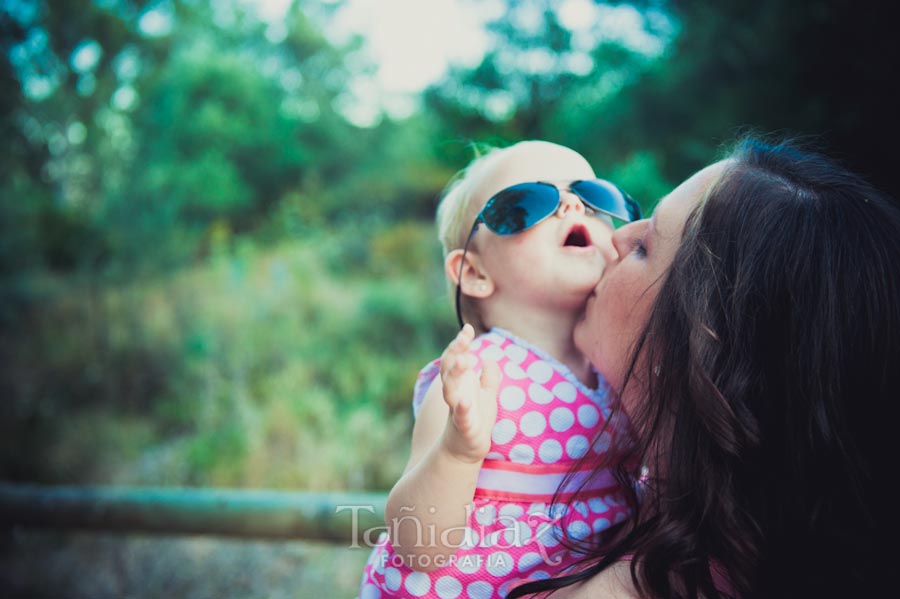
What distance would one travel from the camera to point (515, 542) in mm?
1124

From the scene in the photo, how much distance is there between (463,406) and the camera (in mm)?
992

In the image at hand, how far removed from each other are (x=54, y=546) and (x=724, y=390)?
4.82 m

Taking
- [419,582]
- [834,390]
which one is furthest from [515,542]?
[834,390]

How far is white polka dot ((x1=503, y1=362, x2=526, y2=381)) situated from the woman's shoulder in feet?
1.29

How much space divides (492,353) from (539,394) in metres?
0.14

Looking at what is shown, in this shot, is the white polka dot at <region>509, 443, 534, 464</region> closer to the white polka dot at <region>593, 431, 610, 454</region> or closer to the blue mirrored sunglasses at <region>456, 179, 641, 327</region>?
the white polka dot at <region>593, 431, 610, 454</region>

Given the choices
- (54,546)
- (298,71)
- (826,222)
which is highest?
(298,71)

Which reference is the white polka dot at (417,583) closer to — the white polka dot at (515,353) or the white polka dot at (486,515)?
the white polka dot at (486,515)

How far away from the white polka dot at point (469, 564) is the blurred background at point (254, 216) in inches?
47.3

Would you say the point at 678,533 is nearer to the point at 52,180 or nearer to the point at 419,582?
the point at 419,582

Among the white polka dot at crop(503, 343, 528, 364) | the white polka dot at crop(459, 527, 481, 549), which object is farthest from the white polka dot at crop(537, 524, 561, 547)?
the white polka dot at crop(503, 343, 528, 364)

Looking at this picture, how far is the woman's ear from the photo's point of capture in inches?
56.2

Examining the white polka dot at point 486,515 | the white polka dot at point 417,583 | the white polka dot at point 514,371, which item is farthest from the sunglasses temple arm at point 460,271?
the white polka dot at point 417,583

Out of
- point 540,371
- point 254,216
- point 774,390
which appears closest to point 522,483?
point 540,371
